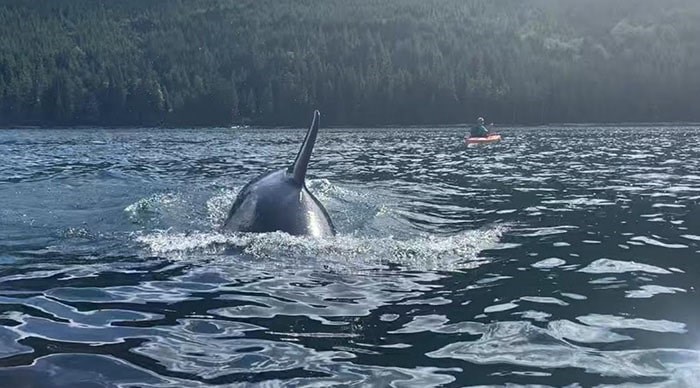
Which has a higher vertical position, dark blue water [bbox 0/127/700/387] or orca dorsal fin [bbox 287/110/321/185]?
orca dorsal fin [bbox 287/110/321/185]

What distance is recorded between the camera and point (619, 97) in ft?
450

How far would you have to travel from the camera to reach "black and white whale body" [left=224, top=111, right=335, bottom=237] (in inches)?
488

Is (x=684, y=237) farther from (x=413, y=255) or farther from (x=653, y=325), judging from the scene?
(x=653, y=325)

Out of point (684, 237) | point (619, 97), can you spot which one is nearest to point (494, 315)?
point (684, 237)

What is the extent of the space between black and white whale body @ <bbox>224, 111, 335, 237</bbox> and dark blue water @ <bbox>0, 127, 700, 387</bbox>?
33 centimetres

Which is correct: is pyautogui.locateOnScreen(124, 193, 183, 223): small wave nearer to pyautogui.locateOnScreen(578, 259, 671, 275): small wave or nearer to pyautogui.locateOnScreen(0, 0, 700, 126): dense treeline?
pyautogui.locateOnScreen(578, 259, 671, 275): small wave

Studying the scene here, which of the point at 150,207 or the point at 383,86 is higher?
the point at 383,86

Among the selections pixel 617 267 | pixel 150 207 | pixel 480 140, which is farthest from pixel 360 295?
pixel 480 140

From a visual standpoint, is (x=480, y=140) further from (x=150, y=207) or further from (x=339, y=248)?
(x=339, y=248)

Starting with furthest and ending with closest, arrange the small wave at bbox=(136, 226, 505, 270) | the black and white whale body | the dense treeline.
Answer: the dense treeline, the black and white whale body, the small wave at bbox=(136, 226, 505, 270)

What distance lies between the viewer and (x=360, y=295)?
9.24 m

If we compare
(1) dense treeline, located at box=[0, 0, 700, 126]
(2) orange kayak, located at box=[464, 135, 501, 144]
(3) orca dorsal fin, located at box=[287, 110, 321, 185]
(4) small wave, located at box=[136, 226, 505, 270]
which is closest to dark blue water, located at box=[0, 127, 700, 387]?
(4) small wave, located at box=[136, 226, 505, 270]

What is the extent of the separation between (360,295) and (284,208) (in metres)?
3.69

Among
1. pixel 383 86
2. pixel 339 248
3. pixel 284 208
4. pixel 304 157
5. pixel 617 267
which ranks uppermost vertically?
pixel 383 86
